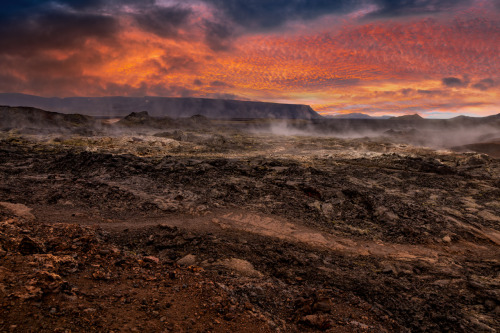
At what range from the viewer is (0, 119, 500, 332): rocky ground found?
364 centimetres

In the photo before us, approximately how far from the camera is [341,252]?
706 centimetres

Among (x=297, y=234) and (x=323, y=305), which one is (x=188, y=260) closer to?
(x=323, y=305)

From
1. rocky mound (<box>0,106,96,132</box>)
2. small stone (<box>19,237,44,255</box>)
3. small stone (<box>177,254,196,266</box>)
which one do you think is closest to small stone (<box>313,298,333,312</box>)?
small stone (<box>177,254,196,266</box>)

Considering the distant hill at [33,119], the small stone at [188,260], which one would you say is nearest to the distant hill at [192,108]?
the distant hill at [33,119]

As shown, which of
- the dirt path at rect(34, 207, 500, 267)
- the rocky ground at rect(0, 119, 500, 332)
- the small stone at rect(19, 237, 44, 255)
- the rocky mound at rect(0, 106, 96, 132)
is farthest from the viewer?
the rocky mound at rect(0, 106, 96, 132)

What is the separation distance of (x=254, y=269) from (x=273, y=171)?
26.7 feet

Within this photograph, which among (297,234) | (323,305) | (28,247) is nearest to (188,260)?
(28,247)

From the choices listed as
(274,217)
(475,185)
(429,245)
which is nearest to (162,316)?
(274,217)

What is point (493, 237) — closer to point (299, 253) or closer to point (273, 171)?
point (299, 253)

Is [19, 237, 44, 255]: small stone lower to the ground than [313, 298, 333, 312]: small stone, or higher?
higher

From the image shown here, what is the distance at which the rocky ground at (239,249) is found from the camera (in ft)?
12.0

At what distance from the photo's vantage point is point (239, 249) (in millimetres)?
6398

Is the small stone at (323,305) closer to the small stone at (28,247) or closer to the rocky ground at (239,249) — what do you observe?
the rocky ground at (239,249)

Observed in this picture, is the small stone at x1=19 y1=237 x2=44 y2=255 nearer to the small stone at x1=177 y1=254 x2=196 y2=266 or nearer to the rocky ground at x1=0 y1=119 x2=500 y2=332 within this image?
the rocky ground at x1=0 y1=119 x2=500 y2=332
